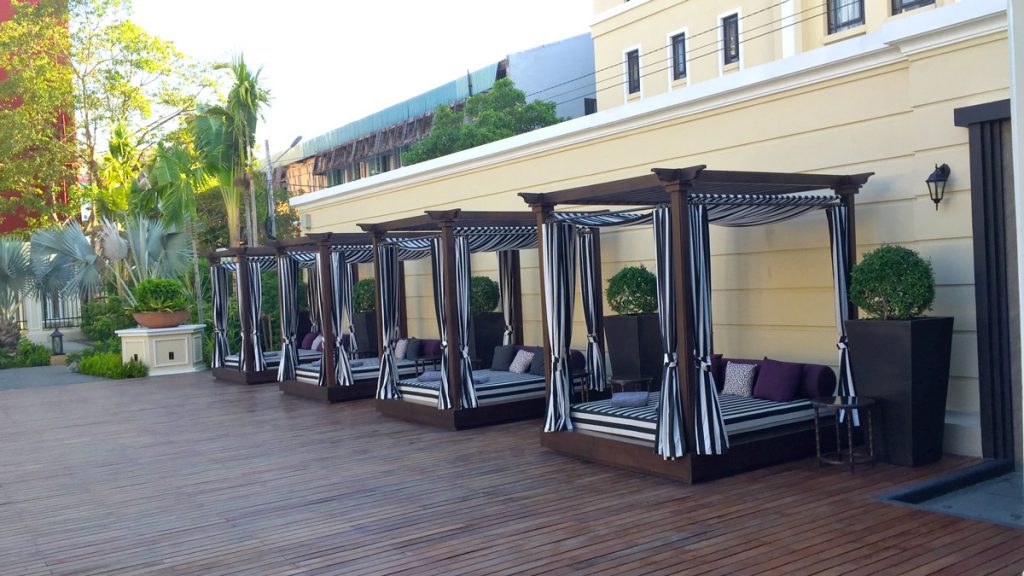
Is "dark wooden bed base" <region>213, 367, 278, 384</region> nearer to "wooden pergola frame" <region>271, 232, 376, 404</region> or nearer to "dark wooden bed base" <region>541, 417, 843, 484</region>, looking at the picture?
"wooden pergola frame" <region>271, 232, 376, 404</region>

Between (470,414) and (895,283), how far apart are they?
4521 mm

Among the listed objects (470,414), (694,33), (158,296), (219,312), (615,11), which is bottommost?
(470,414)

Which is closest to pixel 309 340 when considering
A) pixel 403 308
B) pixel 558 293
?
pixel 403 308

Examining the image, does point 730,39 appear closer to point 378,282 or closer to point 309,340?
point 309,340

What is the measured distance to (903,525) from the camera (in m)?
5.20

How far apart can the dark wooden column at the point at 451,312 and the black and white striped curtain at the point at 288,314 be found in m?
4.44

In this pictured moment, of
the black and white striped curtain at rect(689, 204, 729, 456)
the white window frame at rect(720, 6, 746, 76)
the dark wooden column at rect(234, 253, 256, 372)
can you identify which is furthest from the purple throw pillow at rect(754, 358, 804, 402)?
the white window frame at rect(720, 6, 746, 76)

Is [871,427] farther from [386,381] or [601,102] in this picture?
[601,102]

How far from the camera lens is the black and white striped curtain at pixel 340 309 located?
1182cm

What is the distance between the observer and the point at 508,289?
12117 millimetres

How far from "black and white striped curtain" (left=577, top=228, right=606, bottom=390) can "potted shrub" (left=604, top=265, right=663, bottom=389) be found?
0.17 m

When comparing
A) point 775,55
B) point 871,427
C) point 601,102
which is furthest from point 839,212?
point 601,102

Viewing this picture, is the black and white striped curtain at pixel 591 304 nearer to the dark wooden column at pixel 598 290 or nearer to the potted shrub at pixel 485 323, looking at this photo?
the dark wooden column at pixel 598 290

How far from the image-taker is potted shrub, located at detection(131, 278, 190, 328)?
16891 millimetres
